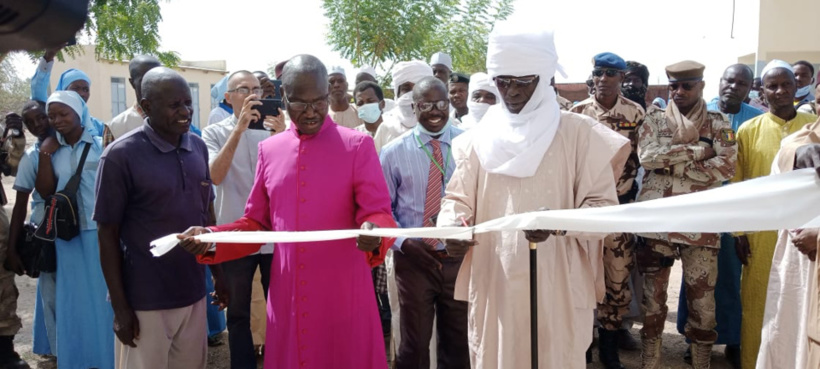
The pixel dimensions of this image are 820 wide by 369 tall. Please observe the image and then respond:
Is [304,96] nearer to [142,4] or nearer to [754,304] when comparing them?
[754,304]

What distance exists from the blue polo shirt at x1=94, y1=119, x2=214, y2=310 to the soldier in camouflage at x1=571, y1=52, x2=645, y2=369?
3.18 metres

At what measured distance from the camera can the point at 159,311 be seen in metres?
3.60

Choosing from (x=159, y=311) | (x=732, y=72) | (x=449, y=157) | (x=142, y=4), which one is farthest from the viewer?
(x=142, y=4)

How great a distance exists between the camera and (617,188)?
5465 millimetres

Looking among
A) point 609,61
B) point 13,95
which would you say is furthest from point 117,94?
point 609,61

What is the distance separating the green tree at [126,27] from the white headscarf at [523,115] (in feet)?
25.1

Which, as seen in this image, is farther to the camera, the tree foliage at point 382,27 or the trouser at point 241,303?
the tree foliage at point 382,27

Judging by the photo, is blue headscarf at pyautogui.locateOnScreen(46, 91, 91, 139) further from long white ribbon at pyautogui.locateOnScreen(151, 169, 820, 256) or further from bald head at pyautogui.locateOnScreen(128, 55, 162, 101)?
long white ribbon at pyautogui.locateOnScreen(151, 169, 820, 256)

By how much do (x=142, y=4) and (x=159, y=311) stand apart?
25.2 ft

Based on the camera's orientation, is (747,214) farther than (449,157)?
No

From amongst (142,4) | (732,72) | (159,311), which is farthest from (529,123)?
(142,4)

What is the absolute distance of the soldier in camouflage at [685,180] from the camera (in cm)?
491

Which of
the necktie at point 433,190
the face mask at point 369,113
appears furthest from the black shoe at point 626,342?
the face mask at point 369,113

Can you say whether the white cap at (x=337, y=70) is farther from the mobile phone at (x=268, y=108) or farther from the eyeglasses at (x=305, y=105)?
the eyeglasses at (x=305, y=105)
